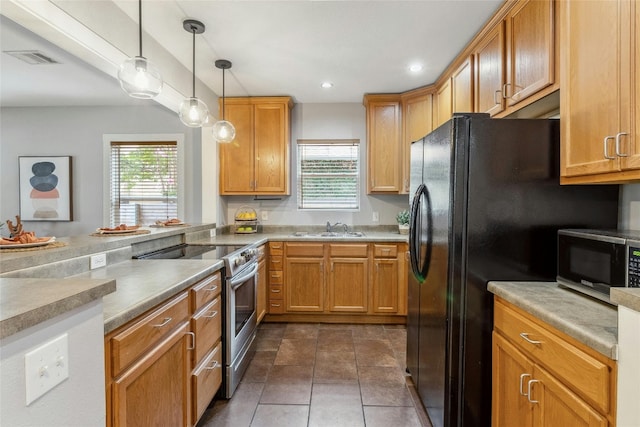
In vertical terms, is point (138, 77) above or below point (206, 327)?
above

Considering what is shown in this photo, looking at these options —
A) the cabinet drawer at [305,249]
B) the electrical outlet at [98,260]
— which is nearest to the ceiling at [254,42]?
the electrical outlet at [98,260]

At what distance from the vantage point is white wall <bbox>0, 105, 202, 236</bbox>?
412 cm

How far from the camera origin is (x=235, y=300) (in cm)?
222

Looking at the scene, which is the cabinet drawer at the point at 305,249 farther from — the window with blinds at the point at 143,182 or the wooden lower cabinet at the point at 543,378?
the wooden lower cabinet at the point at 543,378

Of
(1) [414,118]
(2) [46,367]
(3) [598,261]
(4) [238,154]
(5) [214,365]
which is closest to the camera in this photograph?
(2) [46,367]

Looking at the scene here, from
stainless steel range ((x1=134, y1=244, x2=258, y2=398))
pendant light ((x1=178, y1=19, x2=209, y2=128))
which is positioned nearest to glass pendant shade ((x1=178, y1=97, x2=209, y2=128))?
pendant light ((x1=178, y1=19, x2=209, y2=128))

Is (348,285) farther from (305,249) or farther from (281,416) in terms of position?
(281,416)

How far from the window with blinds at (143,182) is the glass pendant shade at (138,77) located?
251 centimetres

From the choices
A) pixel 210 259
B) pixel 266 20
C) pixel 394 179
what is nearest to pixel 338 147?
pixel 394 179

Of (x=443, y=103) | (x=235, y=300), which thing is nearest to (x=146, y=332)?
(x=235, y=300)

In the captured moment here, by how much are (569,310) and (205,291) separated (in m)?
1.63

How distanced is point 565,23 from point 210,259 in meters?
2.18

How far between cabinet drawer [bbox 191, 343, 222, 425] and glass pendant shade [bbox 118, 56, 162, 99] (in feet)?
4.86

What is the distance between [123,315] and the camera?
3.58 ft
